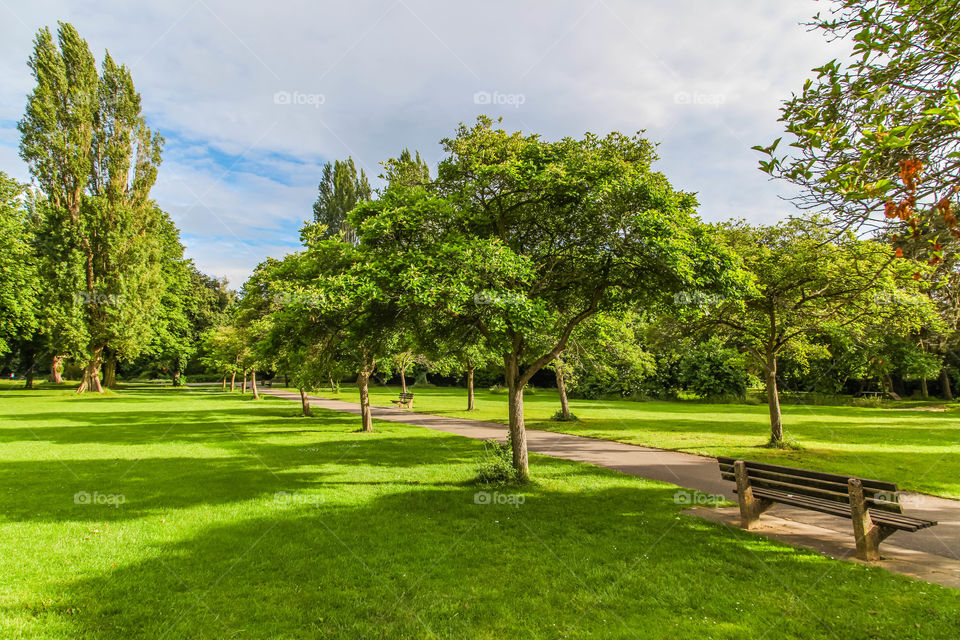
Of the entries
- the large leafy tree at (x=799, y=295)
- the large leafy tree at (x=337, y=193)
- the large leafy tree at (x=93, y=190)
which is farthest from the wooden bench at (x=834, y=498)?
the large leafy tree at (x=93, y=190)

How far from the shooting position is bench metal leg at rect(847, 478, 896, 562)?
598cm

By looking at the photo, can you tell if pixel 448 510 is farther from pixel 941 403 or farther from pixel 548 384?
pixel 548 384

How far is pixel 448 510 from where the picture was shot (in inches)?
328

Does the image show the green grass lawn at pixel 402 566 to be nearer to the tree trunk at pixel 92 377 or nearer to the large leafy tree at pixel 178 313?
the tree trunk at pixel 92 377

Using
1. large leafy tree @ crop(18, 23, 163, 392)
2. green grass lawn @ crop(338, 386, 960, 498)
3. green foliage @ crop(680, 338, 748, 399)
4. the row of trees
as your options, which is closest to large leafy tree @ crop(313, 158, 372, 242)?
the row of trees

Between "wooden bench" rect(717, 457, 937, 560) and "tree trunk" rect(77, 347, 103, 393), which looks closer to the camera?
"wooden bench" rect(717, 457, 937, 560)

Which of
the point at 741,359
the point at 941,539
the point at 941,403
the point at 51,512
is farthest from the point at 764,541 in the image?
the point at 941,403

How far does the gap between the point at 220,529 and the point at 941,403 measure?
44.2 m

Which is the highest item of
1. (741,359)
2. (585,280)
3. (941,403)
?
(585,280)

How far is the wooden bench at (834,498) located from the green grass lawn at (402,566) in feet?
1.90

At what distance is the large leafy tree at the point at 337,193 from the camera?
70.0ft

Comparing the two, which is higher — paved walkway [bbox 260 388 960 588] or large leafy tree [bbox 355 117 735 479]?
large leafy tree [bbox 355 117 735 479]

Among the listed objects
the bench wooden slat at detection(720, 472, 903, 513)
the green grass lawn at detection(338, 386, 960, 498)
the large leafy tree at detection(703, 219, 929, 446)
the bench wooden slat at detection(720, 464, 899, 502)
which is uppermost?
the large leafy tree at detection(703, 219, 929, 446)

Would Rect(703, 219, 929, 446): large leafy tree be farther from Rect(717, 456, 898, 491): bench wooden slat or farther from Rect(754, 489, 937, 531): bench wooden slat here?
Rect(754, 489, 937, 531): bench wooden slat
